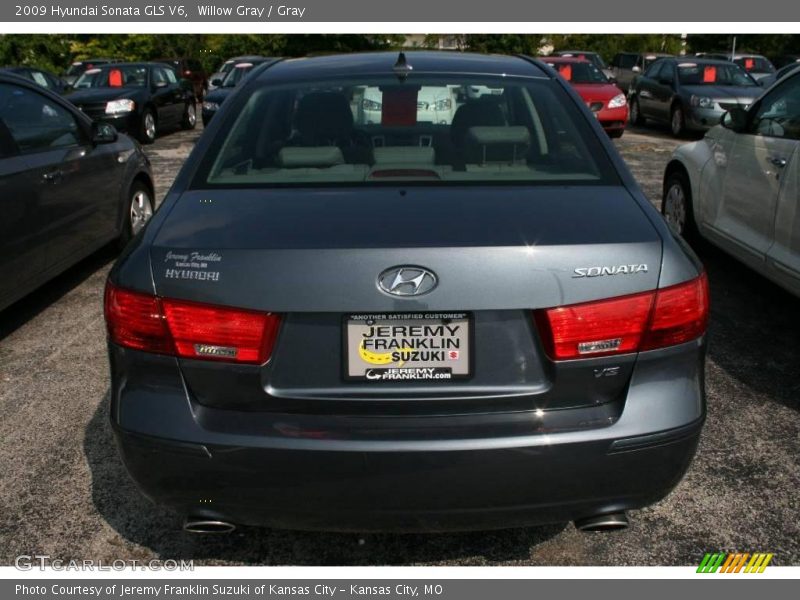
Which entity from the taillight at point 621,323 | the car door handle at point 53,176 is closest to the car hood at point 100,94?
the car door handle at point 53,176

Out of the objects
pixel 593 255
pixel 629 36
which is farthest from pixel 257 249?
pixel 629 36

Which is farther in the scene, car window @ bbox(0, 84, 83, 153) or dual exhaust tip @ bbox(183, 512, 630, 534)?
car window @ bbox(0, 84, 83, 153)

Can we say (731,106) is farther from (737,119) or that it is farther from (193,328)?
(193,328)

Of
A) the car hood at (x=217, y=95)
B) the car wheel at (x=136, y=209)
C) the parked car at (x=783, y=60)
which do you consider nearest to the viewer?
the car wheel at (x=136, y=209)

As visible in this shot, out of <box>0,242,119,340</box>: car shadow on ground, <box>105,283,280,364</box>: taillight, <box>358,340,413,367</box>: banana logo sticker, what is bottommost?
<box>0,242,119,340</box>: car shadow on ground

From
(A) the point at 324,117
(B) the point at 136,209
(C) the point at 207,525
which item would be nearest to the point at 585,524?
(C) the point at 207,525

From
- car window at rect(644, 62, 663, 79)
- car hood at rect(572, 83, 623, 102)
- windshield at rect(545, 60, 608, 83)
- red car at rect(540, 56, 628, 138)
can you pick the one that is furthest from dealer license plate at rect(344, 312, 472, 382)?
car window at rect(644, 62, 663, 79)

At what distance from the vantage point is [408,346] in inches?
86.3

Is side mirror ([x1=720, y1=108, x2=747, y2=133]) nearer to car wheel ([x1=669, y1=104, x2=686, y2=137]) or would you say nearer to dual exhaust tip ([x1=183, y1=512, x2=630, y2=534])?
dual exhaust tip ([x1=183, y1=512, x2=630, y2=534])

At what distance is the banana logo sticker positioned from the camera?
219 centimetres

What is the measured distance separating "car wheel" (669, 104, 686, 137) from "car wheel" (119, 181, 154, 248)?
11304mm

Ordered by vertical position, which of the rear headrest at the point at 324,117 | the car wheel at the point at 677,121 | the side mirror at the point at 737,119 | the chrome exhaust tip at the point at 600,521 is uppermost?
the rear headrest at the point at 324,117

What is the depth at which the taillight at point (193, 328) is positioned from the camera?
2.18 metres

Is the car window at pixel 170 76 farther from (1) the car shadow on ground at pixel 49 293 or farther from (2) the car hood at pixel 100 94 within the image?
(1) the car shadow on ground at pixel 49 293
